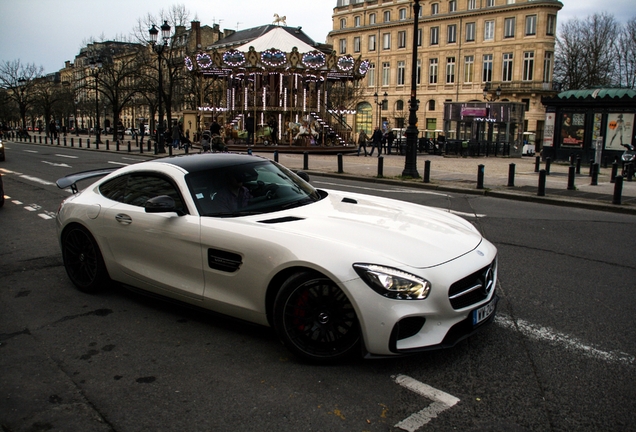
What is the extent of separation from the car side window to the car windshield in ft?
0.64

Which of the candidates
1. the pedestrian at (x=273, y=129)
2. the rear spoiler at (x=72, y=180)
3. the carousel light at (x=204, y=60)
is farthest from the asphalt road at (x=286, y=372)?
the carousel light at (x=204, y=60)

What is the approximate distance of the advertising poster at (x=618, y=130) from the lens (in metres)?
23.5

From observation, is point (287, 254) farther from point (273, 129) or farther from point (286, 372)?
point (273, 129)

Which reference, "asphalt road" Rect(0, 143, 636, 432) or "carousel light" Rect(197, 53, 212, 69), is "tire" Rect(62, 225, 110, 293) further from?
"carousel light" Rect(197, 53, 212, 69)

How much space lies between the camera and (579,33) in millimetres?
58875

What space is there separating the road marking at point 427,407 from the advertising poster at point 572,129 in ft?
83.1

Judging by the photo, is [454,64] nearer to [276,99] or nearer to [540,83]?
[540,83]

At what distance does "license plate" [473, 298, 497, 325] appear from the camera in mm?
3643

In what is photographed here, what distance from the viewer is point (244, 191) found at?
4766mm

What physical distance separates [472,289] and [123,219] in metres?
3.19

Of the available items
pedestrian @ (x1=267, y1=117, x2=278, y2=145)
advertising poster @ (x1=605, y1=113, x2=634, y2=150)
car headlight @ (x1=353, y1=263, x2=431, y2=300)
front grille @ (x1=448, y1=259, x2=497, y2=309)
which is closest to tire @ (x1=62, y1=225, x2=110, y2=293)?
car headlight @ (x1=353, y1=263, x2=431, y2=300)

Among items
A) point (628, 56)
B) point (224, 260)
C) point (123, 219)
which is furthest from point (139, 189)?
point (628, 56)

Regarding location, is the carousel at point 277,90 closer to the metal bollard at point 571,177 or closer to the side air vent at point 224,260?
the metal bollard at point 571,177

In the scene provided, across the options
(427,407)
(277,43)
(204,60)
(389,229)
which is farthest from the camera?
(277,43)
